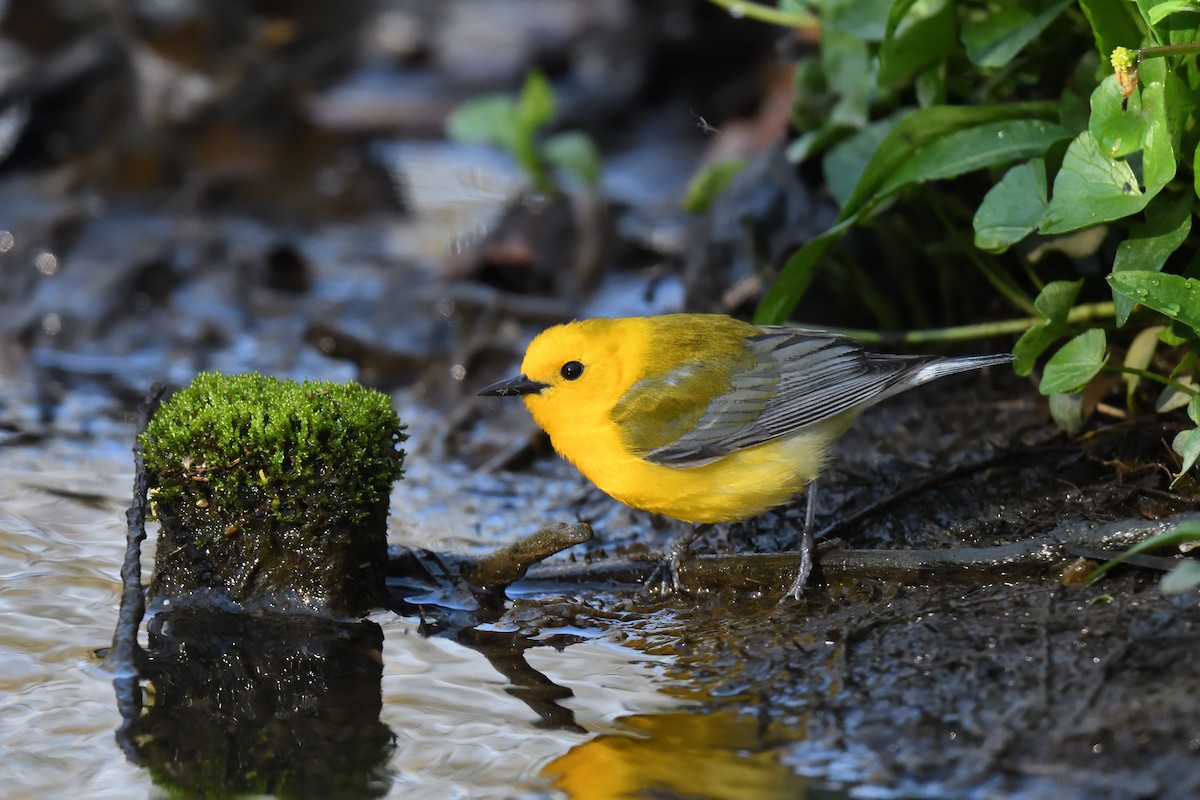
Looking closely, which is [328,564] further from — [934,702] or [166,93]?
[166,93]

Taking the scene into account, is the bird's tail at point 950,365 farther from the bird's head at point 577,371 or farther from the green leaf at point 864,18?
the green leaf at point 864,18

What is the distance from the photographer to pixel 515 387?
15.6 feet

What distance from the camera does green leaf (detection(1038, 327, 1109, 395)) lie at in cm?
408

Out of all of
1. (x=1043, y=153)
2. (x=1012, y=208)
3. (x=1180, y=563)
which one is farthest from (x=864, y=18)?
(x=1180, y=563)

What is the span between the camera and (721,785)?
3199 millimetres

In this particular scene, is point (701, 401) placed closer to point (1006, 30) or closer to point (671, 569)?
point (671, 569)

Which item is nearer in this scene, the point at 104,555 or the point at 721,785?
the point at 721,785

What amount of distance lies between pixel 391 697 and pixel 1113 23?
9.61 ft

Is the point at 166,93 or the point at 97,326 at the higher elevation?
the point at 166,93

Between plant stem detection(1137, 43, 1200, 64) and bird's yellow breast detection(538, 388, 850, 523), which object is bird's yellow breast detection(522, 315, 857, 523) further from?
plant stem detection(1137, 43, 1200, 64)

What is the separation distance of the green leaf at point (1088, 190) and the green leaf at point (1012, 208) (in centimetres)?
21

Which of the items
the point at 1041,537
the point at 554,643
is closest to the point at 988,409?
the point at 1041,537

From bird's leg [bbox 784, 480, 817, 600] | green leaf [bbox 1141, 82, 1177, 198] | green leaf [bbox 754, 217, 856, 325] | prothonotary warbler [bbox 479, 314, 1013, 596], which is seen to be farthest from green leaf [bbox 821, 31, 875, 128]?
bird's leg [bbox 784, 480, 817, 600]

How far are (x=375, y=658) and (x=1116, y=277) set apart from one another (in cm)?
241
